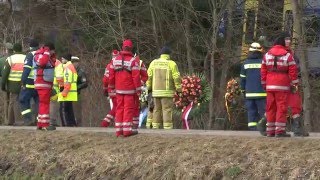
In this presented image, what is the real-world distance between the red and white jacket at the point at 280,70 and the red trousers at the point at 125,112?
259 centimetres

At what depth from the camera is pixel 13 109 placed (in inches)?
779

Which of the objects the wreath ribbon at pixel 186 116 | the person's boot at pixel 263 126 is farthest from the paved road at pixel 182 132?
the wreath ribbon at pixel 186 116

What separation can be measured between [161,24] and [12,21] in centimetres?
977

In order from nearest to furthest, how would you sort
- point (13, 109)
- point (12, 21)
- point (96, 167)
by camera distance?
1. point (96, 167)
2. point (13, 109)
3. point (12, 21)

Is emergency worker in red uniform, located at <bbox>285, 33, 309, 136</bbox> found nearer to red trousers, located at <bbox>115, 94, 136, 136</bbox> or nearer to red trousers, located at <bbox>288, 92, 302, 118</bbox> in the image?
red trousers, located at <bbox>288, 92, 302, 118</bbox>

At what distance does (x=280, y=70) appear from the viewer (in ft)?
43.7

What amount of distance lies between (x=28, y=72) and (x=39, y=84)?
47.4 inches

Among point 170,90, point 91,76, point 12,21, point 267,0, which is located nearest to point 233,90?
point 170,90

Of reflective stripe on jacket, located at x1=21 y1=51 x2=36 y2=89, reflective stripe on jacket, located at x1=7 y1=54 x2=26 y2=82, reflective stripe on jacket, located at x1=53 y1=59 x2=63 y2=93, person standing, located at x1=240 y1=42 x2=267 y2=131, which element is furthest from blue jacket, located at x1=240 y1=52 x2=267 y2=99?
reflective stripe on jacket, located at x1=7 y1=54 x2=26 y2=82

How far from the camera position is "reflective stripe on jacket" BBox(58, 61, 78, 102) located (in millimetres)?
18562

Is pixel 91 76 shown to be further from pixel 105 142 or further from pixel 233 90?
pixel 105 142

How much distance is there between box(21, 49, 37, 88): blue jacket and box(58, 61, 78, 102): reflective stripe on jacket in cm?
120

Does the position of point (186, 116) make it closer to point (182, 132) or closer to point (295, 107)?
point (182, 132)

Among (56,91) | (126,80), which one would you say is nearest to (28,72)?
(56,91)
